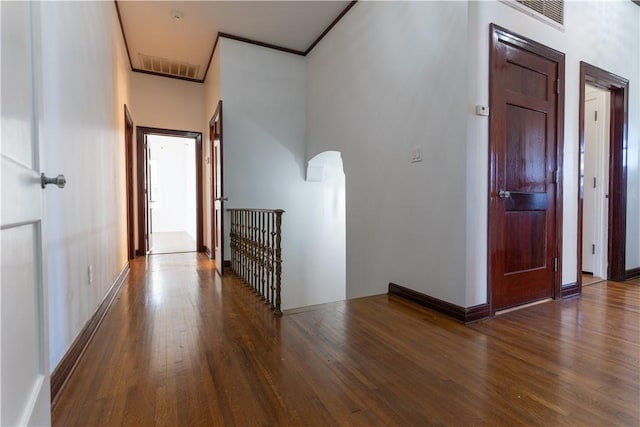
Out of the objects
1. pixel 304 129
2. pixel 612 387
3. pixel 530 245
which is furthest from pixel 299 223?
pixel 612 387

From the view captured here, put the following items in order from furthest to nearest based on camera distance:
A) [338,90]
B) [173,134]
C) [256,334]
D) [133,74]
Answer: [173,134] < [133,74] < [338,90] < [256,334]

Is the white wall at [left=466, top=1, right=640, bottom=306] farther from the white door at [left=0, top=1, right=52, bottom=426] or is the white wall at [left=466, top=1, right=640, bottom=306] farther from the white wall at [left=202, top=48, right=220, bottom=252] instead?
the white wall at [left=202, top=48, right=220, bottom=252]

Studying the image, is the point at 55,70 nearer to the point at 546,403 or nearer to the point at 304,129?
the point at 546,403

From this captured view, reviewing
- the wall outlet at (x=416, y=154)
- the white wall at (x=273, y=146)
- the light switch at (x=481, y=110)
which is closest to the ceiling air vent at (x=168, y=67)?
the white wall at (x=273, y=146)

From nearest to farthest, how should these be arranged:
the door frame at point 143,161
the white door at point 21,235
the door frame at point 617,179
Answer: the white door at point 21,235 → the door frame at point 617,179 → the door frame at point 143,161

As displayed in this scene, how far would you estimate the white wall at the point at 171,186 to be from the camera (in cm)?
913

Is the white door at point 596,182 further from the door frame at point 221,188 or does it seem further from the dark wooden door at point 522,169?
the door frame at point 221,188

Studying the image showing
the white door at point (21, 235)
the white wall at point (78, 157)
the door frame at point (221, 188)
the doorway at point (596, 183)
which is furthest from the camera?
the door frame at point (221, 188)

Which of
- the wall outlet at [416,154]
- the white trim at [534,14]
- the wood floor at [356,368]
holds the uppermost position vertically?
the white trim at [534,14]

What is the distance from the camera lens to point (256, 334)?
1991 mm

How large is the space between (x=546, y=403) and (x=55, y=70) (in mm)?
2676

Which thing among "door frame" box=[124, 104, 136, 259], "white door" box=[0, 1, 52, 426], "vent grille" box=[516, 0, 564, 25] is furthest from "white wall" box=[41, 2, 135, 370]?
"vent grille" box=[516, 0, 564, 25]

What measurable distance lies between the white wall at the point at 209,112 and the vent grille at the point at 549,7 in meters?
3.31

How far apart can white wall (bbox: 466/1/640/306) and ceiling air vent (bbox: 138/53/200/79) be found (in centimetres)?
406
